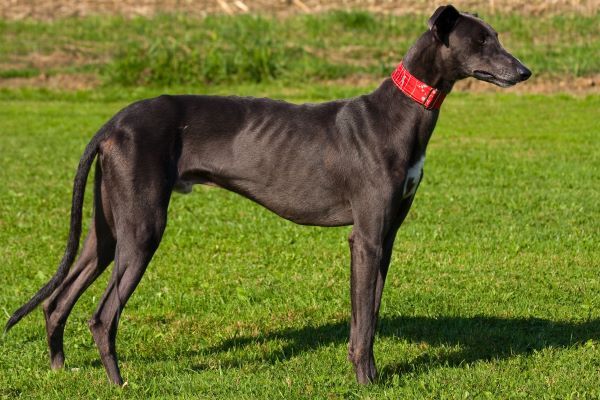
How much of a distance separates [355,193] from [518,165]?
7683 mm

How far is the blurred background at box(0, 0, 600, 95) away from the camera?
2025cm

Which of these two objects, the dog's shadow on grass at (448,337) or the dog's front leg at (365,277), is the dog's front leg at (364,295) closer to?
the dog's front leg at (365,277)

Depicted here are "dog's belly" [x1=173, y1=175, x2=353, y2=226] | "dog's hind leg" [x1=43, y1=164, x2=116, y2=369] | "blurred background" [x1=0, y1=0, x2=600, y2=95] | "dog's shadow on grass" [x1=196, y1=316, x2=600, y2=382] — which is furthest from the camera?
"blurred background" [x1=0, y1=0, x2=600, y2=95]

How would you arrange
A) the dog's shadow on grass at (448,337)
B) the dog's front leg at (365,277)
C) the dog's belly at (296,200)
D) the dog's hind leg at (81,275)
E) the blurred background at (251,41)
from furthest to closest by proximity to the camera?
the blurred background at (251,41), the dog's shadow on grass at (448,337), the dog's hind leg at (81,275), the dog's belly at (296,200), the dog's front leg at (365,277)

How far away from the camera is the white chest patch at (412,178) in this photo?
20.7ft

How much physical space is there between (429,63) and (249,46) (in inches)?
587

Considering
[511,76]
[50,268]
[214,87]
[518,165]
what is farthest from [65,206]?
[214,87]

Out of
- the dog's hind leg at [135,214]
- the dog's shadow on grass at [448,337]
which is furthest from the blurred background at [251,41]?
the dog's hind leg at [135,214]

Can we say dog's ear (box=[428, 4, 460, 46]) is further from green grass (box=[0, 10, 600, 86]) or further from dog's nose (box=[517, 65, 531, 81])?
green grass (box=[0, 10, 600, 86])

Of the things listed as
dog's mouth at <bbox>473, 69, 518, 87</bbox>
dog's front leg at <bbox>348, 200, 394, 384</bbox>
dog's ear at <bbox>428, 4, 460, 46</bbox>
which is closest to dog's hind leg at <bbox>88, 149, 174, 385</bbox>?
dog's front leg at <bbox>348, 200, 394, 384</bbox>

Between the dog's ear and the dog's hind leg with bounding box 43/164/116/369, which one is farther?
the dog's hind leg with bounding box 43/164/116/369

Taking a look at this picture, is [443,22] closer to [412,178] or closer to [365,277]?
[412,178]

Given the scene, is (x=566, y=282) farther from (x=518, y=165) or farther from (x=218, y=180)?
(x=518, y=165)

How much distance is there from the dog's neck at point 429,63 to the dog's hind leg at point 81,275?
201 cm
